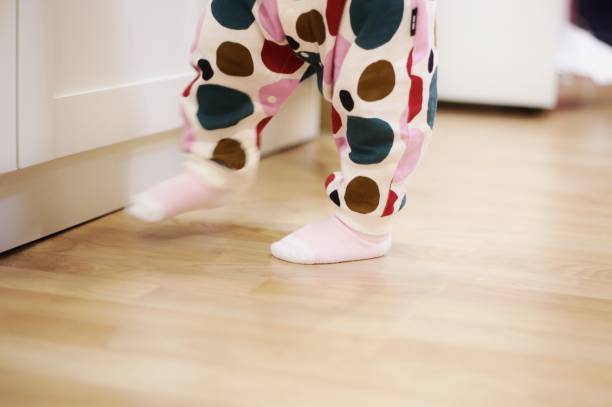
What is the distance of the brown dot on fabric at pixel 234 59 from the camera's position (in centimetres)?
91

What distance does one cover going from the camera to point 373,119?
2.83 feet

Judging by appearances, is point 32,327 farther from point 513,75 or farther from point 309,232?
point 513,75

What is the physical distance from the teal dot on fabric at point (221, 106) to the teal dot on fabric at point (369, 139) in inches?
5.3

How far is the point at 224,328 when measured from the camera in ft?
2.38

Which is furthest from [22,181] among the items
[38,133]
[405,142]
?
[405,142]

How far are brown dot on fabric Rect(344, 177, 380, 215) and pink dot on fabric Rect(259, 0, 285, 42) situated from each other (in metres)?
0.18

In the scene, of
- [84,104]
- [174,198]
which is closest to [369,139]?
[174,198]

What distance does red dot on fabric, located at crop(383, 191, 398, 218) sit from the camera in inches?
35.7

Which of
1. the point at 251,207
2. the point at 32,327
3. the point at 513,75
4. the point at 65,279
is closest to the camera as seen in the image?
the point at 32,327

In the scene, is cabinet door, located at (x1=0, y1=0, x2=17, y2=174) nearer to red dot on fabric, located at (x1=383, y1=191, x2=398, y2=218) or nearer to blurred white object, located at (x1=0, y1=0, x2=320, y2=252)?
blurred white object, located at (x1=0, y1=0, x2=320, y2=252)

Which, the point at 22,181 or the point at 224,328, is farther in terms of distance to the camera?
the point at 22,181

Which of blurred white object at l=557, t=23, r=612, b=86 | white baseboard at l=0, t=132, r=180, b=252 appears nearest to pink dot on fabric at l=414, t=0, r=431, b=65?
white baseboard at l=0, t=132, r=180, b=252

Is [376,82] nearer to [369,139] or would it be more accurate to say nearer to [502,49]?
[369,139]

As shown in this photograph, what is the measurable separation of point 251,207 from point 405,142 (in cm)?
34
